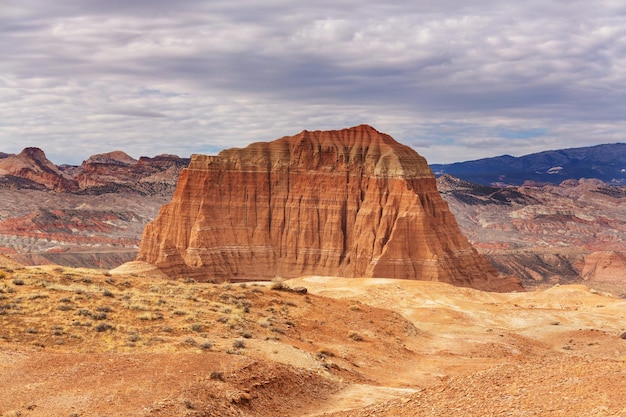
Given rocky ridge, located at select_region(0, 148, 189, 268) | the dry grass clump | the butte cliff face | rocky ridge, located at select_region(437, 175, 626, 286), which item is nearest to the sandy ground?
the dry grass clump

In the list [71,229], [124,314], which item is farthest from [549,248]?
[124,314]

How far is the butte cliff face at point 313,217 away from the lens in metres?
87.2

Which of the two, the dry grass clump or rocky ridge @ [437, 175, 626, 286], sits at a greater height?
the dry grass clump

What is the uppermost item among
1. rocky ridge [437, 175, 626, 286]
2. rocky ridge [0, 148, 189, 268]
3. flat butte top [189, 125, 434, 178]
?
flat butte top [189, 125, 434, 178]

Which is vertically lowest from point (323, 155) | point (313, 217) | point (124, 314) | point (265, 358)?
point (265, 358)

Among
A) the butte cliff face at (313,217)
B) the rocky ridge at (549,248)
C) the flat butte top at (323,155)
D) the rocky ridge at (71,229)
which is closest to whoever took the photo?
the butte cliff face at (313,217)

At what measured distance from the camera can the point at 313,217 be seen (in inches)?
3799

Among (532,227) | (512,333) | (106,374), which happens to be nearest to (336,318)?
(512,333)

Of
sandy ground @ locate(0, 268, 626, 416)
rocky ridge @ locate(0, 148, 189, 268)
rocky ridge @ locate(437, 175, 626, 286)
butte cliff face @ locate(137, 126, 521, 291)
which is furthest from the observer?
rocky ridge @ locate(437, 175, 626, 286)

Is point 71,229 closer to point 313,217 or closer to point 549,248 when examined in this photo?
point 313,217

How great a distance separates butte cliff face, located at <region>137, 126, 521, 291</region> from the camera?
87250mm

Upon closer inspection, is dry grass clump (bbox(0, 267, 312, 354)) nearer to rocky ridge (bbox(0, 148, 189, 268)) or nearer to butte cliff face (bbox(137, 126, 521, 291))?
butte cliff face (bbox(137, 126, 521, 291))

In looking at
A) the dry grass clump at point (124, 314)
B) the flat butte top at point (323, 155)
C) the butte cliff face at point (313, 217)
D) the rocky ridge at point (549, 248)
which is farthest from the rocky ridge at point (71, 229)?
the dry grass clump at point (124, 314)

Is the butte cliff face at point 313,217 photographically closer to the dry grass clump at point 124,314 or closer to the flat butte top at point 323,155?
the flat butte top at point 323,155
